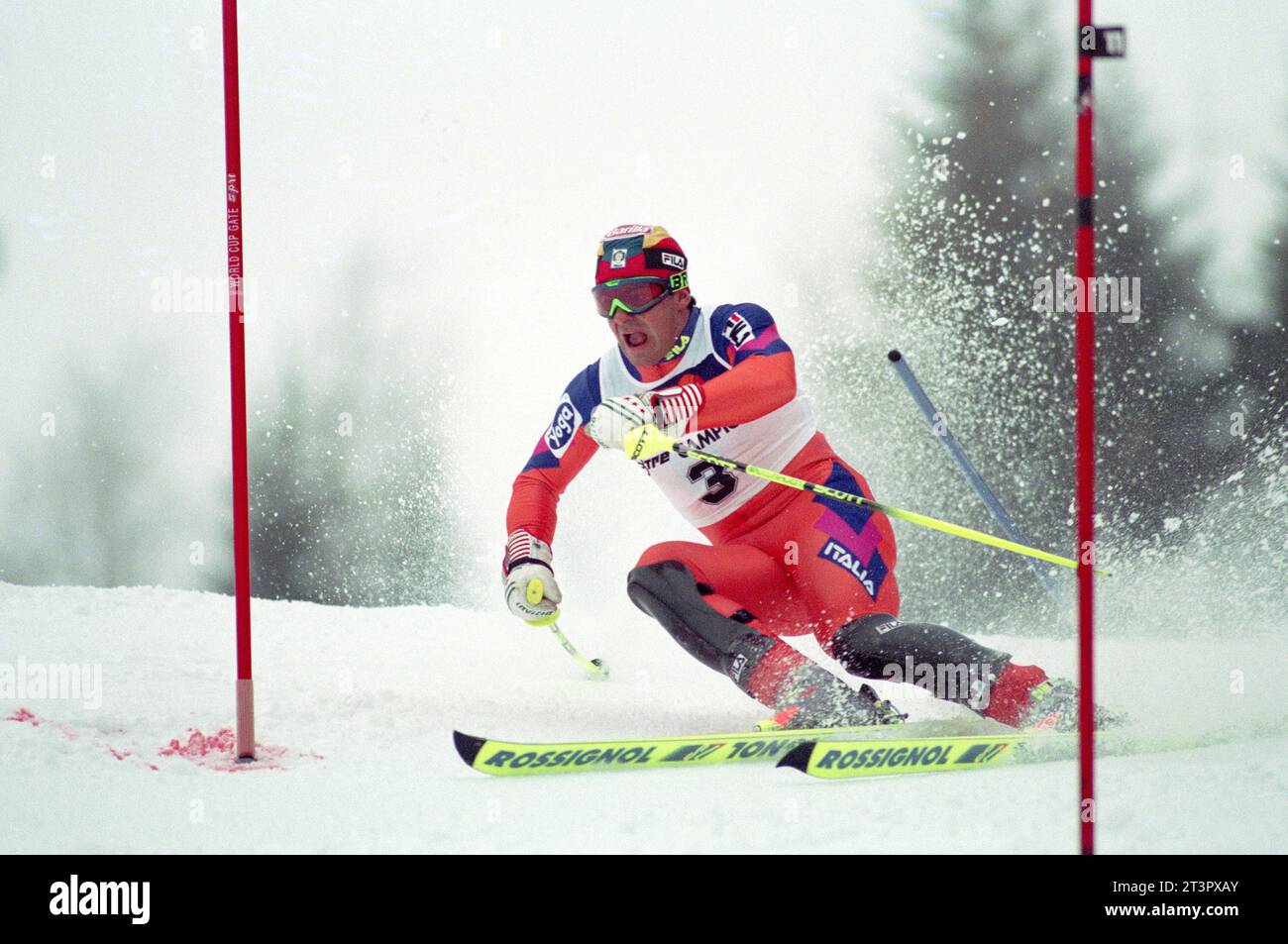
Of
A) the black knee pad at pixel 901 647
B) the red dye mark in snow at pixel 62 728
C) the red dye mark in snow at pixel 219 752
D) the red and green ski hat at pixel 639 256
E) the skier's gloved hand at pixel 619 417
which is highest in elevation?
the red and green ski hat at pixel 639 256

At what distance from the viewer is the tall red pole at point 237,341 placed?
263 centimetres

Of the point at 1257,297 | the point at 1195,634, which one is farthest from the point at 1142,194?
the point at 1195,634

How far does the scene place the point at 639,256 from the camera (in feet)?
10.1

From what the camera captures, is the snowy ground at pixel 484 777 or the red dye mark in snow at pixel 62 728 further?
the red dye mark in snow at pixel 62 728

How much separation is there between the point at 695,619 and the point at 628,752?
0.41 metres

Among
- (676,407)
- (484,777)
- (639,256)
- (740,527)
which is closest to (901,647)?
(740,527)

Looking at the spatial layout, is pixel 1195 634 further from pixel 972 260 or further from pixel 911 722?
pixel 972 260

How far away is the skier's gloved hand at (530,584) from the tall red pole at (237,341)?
0.65 m

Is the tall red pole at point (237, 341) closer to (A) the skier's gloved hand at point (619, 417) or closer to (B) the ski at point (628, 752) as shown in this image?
(B) the ski at point (628, 752)

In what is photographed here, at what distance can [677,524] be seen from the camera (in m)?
5.45

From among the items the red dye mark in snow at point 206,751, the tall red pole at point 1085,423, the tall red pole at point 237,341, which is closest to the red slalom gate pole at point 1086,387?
the tall red pole at point 1085,423

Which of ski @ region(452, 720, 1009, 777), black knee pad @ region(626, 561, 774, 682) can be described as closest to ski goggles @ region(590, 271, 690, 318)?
black knee pad @ region(626, 561, 774, 682)

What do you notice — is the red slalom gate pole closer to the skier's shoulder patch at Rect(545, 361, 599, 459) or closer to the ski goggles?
the ski goggles

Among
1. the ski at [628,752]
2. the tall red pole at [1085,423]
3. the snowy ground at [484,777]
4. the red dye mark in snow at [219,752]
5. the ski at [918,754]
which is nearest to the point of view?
the tall red pole at [1085,423]
